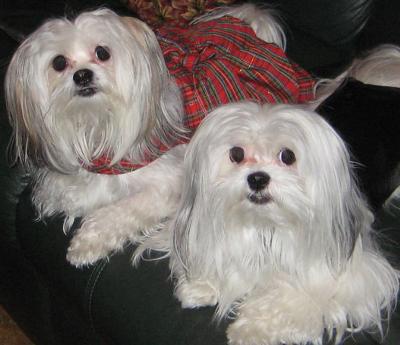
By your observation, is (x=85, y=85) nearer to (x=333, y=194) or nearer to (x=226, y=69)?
(x=226, y=69)

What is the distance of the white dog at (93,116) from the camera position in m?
1.64

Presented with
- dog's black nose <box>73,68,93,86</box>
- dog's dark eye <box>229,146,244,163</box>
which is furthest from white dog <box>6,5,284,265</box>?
dog's dark eye <box>229,146,244,163</box>

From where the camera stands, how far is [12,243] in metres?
1.94

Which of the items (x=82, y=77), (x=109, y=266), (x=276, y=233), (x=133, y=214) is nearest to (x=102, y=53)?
(x=82, y=77)

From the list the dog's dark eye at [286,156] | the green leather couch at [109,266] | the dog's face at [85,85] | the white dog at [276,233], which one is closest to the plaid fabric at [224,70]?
the dog's face at [85,85]

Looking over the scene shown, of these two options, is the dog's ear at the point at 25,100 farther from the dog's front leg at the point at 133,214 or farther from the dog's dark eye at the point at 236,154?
the dog's dark eye at the point at 236,154

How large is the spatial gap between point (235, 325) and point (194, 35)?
3.62 ft

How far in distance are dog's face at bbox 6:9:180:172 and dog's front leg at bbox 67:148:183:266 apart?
5.3 inches

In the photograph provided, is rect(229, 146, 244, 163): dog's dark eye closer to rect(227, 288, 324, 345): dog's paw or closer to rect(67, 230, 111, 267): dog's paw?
rect(227, 288, 324, 345): dog's paw

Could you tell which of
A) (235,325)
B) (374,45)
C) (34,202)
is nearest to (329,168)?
(235,325)

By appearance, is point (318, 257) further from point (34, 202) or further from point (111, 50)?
point (34, 202)

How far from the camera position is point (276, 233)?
1.43 metres

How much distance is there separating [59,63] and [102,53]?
115 millimetres

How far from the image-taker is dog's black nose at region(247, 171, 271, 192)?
1.29 m
